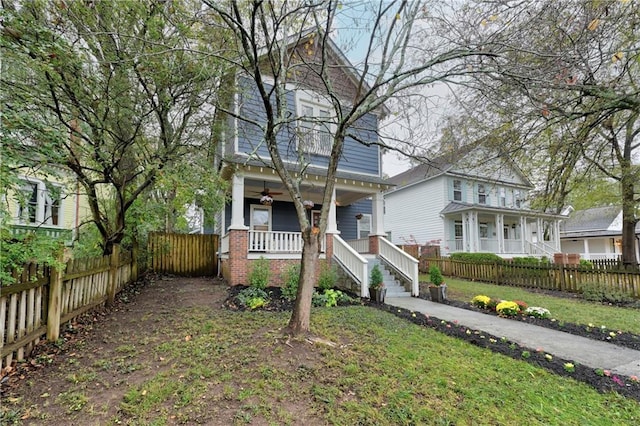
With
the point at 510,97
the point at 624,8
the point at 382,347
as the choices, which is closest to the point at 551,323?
the point at 382,347

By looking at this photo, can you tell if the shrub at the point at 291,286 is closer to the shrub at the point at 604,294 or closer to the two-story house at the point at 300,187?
the two-story house at the point at 300,187

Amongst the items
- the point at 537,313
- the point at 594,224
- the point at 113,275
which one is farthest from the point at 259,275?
the point at 594,224

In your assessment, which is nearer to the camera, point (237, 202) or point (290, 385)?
point (290, 385)

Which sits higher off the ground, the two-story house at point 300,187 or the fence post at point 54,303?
the two-story house at point 300,187

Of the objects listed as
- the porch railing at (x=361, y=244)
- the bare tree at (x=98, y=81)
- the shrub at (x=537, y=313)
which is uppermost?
the bare tree at (x=98, y=81)

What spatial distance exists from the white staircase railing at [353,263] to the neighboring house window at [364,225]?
14.2ft

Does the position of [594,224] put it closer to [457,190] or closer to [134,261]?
[457,190]

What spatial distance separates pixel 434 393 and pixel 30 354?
185 inches

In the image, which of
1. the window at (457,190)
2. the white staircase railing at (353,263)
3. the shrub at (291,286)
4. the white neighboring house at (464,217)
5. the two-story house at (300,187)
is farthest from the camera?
the window at (457,190)

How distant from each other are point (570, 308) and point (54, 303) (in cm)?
1076

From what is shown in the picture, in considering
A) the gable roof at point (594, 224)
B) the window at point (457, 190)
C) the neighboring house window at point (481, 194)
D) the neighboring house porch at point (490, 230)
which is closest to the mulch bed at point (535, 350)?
the neighboring house porch at point (490, 230)

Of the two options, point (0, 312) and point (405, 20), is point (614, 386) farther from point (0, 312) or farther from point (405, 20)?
point (0, 312)

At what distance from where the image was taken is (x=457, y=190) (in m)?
21.7

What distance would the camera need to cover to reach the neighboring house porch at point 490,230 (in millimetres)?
19578
